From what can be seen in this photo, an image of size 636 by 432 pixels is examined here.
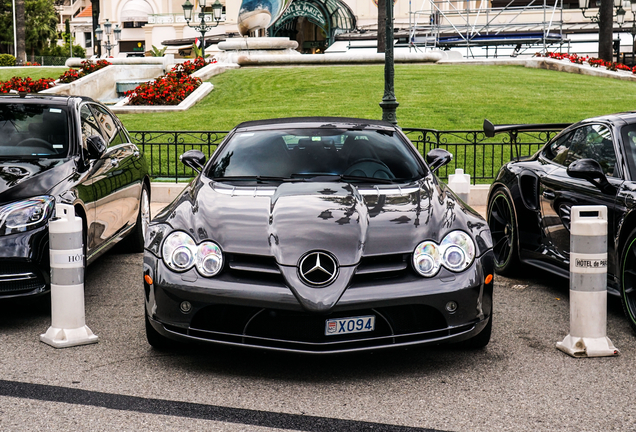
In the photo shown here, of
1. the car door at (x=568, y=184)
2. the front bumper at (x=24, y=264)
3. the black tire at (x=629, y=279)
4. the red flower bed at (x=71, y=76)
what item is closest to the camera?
the black tire at (x=629, y=279)

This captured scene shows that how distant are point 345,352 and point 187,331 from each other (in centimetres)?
92

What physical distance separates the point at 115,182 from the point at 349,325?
12.5 ft

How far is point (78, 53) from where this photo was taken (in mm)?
95688

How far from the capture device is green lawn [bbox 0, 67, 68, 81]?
34594 millimetres

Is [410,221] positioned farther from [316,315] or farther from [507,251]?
[507,251]

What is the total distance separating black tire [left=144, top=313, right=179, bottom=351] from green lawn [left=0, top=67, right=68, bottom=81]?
104 ft

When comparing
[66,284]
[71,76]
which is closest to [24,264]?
[66,284]

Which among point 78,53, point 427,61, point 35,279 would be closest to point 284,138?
point 35,279

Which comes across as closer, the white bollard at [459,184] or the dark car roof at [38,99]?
the dark car roof at [38,99]

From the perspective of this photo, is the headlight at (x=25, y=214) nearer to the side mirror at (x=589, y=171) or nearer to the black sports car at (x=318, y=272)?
the black sports car at (x=318, y=272)

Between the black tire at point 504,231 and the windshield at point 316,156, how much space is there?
1.75 m

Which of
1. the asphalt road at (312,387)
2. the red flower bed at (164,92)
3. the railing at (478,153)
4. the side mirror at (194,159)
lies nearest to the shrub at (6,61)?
the red flower bed at (164,92)

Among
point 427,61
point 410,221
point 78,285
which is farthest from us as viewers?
point 427,61

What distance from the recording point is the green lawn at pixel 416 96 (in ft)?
64.2
